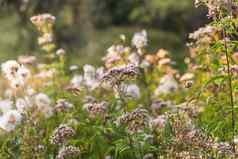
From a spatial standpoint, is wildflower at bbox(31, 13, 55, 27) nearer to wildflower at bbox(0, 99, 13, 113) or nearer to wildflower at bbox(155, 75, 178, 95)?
wildflower at bbox(0, 99, 13, 113)

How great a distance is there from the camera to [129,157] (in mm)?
4887

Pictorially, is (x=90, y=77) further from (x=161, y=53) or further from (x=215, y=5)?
(x=215, y=5)

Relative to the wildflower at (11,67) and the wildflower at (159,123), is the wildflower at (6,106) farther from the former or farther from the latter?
the wildflower at (159,123)

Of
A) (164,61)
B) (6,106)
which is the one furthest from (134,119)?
(164,61)

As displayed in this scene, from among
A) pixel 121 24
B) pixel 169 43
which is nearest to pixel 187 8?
pixel 169 43

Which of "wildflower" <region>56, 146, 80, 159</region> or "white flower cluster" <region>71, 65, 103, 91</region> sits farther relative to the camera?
"white flower cluster" <region>71, 65, 103, 91</region>

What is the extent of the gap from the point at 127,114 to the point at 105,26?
57.0 feet

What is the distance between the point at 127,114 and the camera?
4184mm

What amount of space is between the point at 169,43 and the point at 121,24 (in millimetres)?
2643

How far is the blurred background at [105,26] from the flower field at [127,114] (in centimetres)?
965

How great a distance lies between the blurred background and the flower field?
9651mm

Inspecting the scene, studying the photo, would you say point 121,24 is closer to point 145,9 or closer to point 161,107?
point 145,9

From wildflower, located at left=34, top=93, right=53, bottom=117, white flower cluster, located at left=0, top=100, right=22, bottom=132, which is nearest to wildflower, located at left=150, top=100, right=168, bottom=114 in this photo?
wildflower, located at left=34, top=93, right=53, bottom=117

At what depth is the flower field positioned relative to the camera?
4211 millimetres
